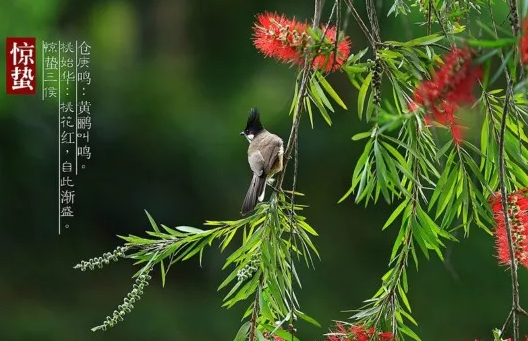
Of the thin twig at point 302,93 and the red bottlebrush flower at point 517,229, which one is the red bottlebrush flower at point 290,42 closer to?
the thin twig at point 302,93

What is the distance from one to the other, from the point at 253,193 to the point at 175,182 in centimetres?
249

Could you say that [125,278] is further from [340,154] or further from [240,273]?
[240,273]

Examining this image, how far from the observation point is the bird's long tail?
110 centimetres

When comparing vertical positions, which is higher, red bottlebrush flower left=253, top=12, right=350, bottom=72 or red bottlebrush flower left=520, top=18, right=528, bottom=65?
red bottlebrush flower left=253, top=12, right=350, bottom=72

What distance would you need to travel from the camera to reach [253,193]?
1141 millimetres

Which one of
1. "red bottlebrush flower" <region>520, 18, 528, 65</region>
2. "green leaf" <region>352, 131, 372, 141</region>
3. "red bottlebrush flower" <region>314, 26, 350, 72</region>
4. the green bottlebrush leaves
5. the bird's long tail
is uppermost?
"red bottlebrush flower" <region>314, 26, 350, 72</region>

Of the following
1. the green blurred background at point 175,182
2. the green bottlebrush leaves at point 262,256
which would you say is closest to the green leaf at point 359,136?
the green bottlebrush leaves at point 262,256

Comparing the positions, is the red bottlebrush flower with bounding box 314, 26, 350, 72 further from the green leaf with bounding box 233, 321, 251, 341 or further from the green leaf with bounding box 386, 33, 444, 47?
the green leaf with bounding box 233, 321, 251, 341

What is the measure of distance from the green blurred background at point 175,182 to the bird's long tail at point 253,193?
2.24 metres

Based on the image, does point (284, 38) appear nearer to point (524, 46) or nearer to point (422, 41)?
point (422, 41)

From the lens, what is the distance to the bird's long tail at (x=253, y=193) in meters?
1.10

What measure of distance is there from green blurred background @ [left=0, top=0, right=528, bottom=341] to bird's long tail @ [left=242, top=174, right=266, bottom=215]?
2.24 meters

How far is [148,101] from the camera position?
3.67m

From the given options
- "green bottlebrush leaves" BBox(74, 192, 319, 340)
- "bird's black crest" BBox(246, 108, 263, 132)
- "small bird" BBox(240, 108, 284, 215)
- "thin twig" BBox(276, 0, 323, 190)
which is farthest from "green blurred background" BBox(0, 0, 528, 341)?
"thin twig" BBox(276, 0, 323, 190)
